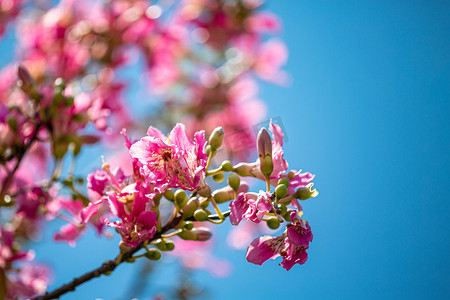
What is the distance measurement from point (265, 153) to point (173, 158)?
7.9 inches

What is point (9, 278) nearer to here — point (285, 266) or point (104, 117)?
point (104, 117)

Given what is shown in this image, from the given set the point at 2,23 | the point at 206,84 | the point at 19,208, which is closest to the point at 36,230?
the point at 19,208

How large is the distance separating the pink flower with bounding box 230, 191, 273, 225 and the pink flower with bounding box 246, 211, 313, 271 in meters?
0.06

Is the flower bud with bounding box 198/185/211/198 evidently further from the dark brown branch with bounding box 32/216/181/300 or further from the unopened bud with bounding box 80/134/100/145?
the unopened bud with bounding box 80/134/100/145

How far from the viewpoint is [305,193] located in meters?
Answer: 0.85

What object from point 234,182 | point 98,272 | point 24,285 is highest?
point 234,182

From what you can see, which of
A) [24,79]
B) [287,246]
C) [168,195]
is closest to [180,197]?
[168,195]

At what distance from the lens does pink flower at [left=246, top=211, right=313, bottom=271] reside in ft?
2.67

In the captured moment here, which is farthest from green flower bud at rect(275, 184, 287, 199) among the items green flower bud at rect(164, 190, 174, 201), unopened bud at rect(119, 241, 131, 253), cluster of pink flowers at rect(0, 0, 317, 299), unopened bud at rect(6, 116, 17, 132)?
unopened bud at rect(6, 116, 17, 132)

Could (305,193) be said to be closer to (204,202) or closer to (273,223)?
(273,223)

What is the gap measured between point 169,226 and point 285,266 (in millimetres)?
273

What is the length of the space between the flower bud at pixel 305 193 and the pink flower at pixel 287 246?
5 centimetres

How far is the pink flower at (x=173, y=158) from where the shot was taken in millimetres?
865

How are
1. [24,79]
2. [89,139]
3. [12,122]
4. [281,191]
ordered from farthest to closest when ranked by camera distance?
[89,139]
[24,79]
[12,122]
[281,191]
